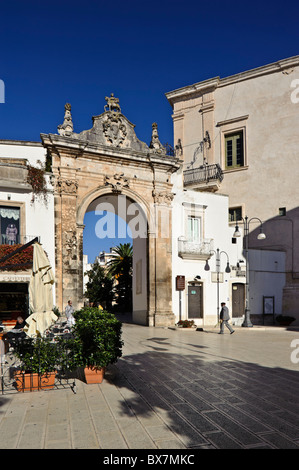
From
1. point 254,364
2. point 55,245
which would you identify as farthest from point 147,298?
point 254,364

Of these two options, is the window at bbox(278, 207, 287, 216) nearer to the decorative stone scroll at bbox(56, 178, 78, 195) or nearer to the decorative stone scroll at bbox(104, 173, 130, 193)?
the decorative stone scroll at bbox(104, 173, 130, 193)

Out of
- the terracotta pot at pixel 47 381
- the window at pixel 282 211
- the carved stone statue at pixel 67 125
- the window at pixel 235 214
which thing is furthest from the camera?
the window at pixel 235 214

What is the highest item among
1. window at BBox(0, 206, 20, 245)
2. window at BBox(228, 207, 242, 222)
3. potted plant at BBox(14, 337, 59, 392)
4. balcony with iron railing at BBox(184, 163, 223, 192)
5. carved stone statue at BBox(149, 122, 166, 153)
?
carved stone statue at BBox(149, 122, 166, 153)

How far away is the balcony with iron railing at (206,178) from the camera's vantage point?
2805cm

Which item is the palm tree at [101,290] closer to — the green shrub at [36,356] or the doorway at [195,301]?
the doorway at [195,301]

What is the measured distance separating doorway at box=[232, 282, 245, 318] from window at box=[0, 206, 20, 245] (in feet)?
48.1

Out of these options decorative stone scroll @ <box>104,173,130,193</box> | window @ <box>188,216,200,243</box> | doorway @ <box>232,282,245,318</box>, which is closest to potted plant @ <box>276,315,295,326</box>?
doorway @ <box>232,282,245,318</box>

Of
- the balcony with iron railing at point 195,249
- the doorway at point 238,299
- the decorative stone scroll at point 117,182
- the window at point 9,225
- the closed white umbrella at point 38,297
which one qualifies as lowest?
the doorway at point 238,299

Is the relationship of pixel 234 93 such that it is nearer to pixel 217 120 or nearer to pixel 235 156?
pixel 217 120

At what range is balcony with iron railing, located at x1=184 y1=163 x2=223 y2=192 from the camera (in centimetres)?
2805

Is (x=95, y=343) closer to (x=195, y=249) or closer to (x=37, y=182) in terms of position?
(x=37, y=182)

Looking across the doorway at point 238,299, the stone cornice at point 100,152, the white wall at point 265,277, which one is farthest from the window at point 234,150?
the doorway at point 238,299

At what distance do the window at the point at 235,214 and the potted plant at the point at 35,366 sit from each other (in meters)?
22.8

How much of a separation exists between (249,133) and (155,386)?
24.4 metres
